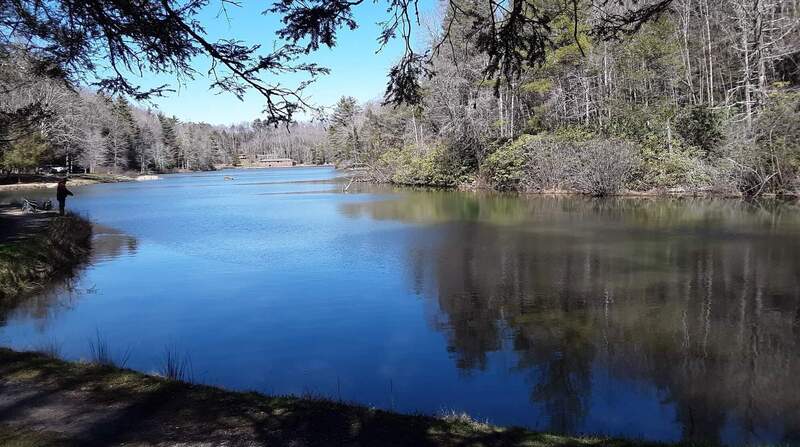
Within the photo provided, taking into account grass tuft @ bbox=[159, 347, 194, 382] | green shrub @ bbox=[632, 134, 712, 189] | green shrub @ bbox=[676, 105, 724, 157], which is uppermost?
green shrub @ bbox=[676, 105, 724, 157]

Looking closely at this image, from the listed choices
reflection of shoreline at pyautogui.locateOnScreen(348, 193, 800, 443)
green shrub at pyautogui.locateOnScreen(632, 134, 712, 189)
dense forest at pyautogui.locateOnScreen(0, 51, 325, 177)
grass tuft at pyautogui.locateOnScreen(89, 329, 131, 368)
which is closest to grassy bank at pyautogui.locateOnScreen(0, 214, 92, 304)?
dense forest at pyautogui.locateOnScreen(0, 51, 325, 177)

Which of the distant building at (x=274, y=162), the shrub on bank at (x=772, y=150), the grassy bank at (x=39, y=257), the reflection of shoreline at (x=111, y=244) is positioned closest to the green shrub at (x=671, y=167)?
the shrub on bank at (x=772, y=150)

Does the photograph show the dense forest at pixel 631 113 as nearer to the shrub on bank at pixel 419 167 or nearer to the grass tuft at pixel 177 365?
the shrub on bank at pixel 419 167

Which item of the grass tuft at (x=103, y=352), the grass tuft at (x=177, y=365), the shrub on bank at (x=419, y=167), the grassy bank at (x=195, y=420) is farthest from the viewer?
the shrub on bank at (x=419, y=167)

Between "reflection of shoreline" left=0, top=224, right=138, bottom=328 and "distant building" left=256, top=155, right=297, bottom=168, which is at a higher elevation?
"distant building" left=256, top=155, right=297, bottom=168

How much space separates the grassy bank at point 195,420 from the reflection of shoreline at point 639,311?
1.82m

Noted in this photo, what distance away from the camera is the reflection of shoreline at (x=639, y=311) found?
668 cm

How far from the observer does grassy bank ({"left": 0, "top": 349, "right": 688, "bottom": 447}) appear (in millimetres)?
4410

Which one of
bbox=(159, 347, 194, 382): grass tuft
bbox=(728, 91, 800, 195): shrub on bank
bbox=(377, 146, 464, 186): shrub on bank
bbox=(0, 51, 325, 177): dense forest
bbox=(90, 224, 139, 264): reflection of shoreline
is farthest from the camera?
bbox=(377, 146, 464, 186): shrub on bank

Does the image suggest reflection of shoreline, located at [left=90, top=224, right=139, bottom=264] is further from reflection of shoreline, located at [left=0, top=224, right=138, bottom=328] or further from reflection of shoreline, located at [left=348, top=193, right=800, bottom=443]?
reflection of shoreline, located at [left=348, top=193, right=800, bottom=443]

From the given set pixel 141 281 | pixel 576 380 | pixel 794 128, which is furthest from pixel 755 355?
pixel 794 128

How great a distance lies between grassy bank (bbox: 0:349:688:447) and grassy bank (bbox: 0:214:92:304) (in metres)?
7.67

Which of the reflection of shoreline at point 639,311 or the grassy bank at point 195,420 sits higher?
the grassy bank at point 195,420

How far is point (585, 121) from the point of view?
1444 inches
